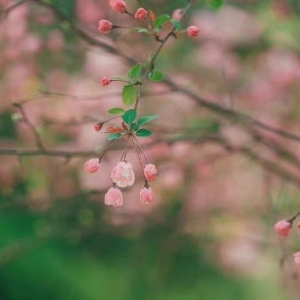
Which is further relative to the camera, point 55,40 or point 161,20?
point 55,40

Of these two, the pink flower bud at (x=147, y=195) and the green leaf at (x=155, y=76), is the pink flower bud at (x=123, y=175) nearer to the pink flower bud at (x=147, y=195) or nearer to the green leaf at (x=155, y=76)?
the pink flower bud at (x=147, y=195)

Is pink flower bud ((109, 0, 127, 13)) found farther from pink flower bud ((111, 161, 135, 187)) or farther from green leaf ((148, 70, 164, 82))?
pink flower bud ((111, 161, 135, 187))

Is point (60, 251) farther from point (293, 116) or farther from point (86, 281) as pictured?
point (293, 116)

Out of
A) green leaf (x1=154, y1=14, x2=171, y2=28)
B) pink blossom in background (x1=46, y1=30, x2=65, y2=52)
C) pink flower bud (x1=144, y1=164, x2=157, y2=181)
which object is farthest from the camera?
pink blossom in background (x1=46, y1=30, x2=65, y2=52)

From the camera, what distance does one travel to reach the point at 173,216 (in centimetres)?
250

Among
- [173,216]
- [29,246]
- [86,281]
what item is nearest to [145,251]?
[173,216]

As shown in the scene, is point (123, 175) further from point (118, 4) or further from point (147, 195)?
point (118, 4)

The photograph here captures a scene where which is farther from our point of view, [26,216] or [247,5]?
[26,216]

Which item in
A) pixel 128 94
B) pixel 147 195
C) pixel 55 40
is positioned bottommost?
pixel 147 195

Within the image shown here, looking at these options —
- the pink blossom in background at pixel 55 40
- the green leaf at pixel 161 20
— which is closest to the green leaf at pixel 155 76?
the green leaf at pixel 161 20

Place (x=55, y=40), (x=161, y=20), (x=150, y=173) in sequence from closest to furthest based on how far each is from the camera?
(x=150, y=173)
(x=161, y=20)
(x=55, y=40)

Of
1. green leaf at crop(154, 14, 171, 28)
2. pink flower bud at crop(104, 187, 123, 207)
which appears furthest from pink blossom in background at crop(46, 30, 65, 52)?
pink flower bud at crop(104, 187, 123, 207)

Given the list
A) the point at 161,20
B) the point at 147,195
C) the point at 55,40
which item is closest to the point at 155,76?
the point at 161,20

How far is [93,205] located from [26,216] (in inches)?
49.0
